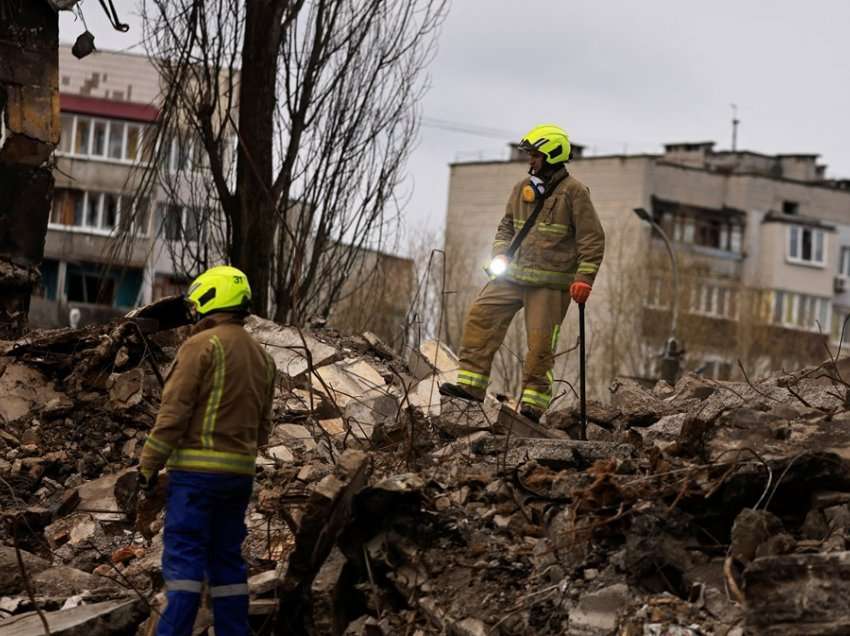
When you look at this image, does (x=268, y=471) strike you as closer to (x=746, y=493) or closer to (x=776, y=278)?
(x=746, y=493)

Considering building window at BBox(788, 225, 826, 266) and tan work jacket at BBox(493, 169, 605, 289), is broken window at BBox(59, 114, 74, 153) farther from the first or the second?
tan work jacket at BBox(493, 169, 605, 289)

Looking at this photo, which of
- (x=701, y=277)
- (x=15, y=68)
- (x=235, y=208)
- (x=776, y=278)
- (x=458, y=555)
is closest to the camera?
(x=458, y=555)

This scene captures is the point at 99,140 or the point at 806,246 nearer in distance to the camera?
the point at 99,140

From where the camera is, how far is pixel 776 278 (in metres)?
63.2

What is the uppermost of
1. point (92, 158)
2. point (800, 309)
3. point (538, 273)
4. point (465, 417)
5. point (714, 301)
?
point (92, 158)

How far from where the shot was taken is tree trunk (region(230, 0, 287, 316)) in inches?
636

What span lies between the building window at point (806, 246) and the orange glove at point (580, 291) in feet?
181

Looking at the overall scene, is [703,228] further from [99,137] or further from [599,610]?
[599,610]

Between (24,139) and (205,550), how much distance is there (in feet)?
23.7

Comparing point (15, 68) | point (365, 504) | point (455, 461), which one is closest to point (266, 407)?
point (365, 504)

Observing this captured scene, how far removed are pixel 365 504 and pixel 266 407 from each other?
71 centimetres

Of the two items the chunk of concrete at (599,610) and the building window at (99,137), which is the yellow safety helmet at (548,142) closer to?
the chunk of concrete at (599,610)

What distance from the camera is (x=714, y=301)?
55875 millimetres

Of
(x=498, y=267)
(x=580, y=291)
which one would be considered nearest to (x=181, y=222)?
(x=498, y=267)
